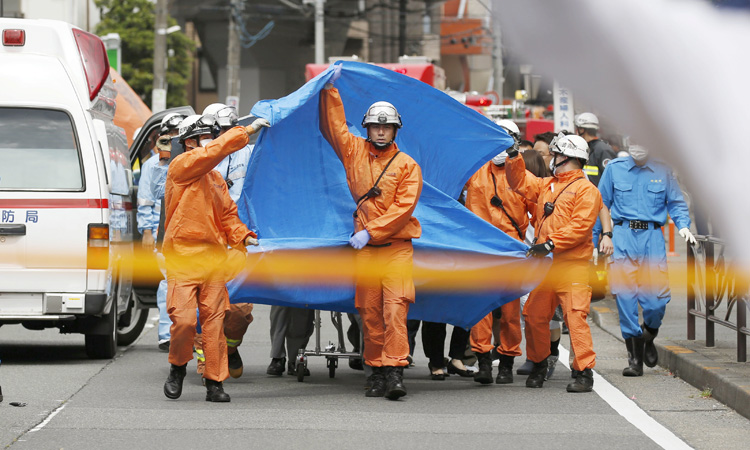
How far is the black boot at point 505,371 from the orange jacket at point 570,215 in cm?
102

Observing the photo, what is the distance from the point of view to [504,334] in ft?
32.4

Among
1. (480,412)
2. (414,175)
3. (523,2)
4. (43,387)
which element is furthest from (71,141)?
(523,2)

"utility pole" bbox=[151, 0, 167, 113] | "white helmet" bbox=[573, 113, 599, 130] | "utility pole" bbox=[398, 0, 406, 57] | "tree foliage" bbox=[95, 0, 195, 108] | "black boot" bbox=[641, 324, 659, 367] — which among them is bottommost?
"black boot" bbox=[641, 324, 659, 367]

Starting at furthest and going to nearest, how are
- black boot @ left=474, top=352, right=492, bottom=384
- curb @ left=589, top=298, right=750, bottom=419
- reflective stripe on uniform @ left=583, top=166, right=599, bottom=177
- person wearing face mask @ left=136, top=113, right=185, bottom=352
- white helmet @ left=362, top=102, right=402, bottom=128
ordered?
reflective stripe on uniform @ left=583, top=166, right=599, bottom=177
person wearing face mask @ left=136, top=113, right=185, bottom=352
black boot @ left=474, top=352, right=492, bottom=384
white helmet @ left=362, top=102, right=402, bottom=128
curb @ left=589, top=298, right=750, bottom=419

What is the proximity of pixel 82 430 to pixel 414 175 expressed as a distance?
295 centimetres

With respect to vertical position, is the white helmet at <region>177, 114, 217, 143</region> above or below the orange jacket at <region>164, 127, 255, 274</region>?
above

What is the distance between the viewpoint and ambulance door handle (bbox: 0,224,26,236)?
10.2 metres

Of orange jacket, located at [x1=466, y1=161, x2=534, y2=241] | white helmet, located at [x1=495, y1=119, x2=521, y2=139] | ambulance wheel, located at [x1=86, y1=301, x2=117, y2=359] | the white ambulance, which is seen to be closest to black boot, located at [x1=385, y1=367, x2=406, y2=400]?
orange jacket, located at [x1=466, y1=161, x2=534, y2=241]

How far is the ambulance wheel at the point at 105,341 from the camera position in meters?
10.9

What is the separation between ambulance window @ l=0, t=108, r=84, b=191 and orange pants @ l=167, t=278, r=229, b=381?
2.19 meters

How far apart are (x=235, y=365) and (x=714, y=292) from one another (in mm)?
3958

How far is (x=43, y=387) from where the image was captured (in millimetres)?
9141

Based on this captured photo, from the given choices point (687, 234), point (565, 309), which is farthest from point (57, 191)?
point (687, 234)

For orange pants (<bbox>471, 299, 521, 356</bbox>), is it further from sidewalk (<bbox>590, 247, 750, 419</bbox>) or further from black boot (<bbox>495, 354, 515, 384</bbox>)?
sidewalk (<bbox>590, 247, 750, 419</bbox>)
